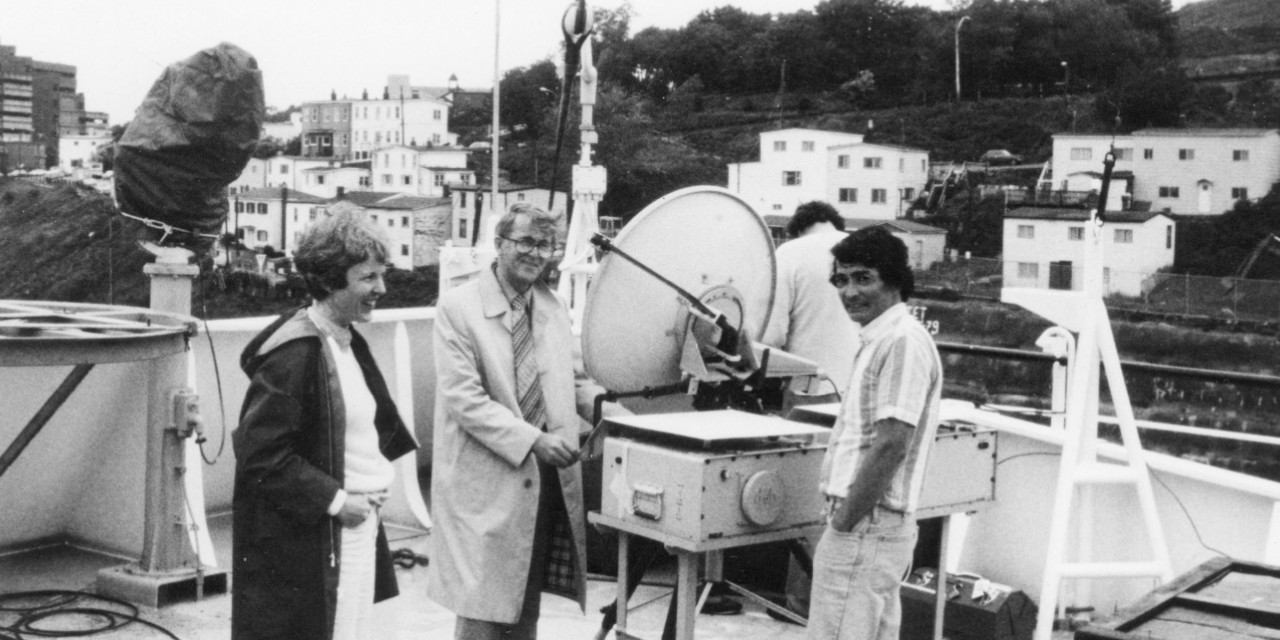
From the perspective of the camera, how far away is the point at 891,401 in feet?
7.90

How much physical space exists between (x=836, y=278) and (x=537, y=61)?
35971 mm

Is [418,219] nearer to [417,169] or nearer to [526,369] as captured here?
[417,169]

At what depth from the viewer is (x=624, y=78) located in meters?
35.5

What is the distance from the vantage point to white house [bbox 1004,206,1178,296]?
143 ft

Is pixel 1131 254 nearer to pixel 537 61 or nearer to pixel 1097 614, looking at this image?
pixel 537 61

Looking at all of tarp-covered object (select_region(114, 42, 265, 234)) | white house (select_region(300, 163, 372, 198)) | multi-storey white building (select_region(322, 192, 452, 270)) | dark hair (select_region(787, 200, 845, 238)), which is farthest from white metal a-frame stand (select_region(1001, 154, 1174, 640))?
white house (select_region(300, 163, 372, 198))

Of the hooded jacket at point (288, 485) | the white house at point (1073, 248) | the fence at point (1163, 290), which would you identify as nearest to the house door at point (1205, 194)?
the white house at point (1073, 248)

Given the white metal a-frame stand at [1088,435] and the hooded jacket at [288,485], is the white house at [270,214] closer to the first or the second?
the white metal a-frame stand at [1088,435]

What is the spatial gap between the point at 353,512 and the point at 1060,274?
44.0 m

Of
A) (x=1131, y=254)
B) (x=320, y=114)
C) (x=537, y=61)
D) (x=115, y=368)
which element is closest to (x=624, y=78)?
(x=537, y=61)

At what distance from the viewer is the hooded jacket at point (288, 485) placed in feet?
7.74

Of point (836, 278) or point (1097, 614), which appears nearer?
point (836, 278)

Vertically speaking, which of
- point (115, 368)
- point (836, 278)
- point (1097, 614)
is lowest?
point (1097, 614)

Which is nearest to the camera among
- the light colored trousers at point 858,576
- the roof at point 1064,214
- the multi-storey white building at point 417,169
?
the light colored trousers at point 858,576
